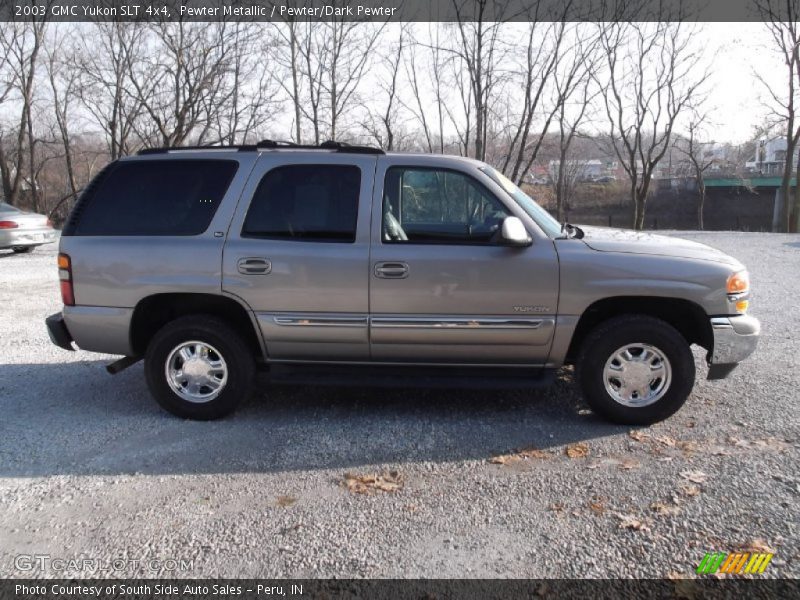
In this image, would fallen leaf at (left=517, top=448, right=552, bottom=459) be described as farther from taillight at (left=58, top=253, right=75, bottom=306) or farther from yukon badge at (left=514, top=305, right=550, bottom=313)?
taillight at (left=58, top=253, right=75, bottom=306)

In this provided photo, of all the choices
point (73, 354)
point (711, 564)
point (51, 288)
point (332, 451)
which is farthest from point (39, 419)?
point (51, 288)

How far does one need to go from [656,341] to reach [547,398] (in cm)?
106

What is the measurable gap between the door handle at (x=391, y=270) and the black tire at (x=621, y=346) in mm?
1403

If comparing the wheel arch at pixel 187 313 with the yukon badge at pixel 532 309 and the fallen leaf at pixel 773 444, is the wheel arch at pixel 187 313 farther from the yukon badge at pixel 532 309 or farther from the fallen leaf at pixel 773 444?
the fallen leaf at pixel 773 444

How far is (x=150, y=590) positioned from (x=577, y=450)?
8.48 feet

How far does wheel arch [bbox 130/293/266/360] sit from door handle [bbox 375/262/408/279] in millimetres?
1003

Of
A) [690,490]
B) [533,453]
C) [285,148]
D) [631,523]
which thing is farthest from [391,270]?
[690,490]

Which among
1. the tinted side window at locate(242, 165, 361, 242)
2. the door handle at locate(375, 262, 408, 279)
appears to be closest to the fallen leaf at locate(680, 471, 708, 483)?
the door handle at locate(375, 262, 408, 279)

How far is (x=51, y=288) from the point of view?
9.49 meters

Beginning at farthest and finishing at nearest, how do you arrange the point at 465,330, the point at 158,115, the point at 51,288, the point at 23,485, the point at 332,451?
the point at 158,115
the point at 51,288
the point at 465,330
the point at 332,451
the point at 23,485

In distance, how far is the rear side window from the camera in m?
4.07

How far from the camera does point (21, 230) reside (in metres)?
13.4

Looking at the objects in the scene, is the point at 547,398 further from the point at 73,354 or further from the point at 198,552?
the point at 73,354

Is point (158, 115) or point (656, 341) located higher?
point (158, 115)
